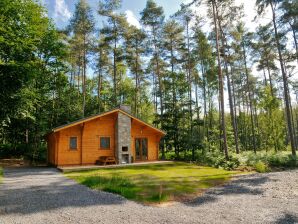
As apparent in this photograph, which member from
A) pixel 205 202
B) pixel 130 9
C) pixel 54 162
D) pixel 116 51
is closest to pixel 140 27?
pixel 130 9

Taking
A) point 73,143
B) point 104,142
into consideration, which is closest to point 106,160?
point 104,142

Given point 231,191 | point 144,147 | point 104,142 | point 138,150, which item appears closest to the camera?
point 231,191

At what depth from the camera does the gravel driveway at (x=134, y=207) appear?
17.6 ft

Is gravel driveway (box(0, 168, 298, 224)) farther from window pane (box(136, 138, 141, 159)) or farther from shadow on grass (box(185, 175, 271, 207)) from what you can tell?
window pane (box(136, 138, 141, 159))

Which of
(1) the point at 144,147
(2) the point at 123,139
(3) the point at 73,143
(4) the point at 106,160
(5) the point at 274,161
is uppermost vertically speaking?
(2) the point at 123,139

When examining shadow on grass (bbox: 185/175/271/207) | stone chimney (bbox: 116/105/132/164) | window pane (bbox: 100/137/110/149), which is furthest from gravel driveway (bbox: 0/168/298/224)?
window pane (bbox: 100/137/110/149)

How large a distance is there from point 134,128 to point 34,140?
11.0 m

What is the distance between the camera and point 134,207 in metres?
6.39

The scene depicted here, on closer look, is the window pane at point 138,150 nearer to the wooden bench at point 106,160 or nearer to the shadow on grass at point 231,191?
the wooden bench at point 106,160

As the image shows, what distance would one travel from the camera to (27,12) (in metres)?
15.7

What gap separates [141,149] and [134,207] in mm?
12336

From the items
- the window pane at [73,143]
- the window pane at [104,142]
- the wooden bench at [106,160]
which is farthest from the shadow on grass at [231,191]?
the window pane at [73,143]

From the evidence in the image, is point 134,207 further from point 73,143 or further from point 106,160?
point 73,143

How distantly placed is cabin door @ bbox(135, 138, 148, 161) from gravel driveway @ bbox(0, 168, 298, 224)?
9938 millimetres
